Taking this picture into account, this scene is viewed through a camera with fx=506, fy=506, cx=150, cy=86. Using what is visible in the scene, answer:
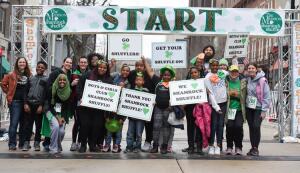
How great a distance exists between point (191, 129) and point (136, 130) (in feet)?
3.58

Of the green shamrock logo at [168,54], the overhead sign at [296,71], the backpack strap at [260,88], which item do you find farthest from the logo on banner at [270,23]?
the backpack strap at [260,88]

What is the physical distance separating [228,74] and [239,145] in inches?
55.8

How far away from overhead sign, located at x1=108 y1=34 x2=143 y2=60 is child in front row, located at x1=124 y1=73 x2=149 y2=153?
194 centimetres

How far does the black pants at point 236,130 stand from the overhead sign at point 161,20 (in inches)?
127

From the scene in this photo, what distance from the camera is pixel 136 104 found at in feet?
32.9

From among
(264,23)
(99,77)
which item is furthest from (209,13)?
(99,77)

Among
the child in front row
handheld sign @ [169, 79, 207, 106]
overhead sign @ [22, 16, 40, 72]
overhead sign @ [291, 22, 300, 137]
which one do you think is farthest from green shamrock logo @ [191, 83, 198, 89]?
overhead sign @ [22, 16, 40, 72]

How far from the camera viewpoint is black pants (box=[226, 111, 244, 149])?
992 centimetres

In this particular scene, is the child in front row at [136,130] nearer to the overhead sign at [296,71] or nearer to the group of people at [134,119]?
the group of people at [134,119]

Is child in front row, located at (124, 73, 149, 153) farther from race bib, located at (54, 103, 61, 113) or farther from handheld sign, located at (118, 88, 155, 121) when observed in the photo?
race bib, located at (54, 103, 61, 113)

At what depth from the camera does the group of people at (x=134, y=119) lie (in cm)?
984

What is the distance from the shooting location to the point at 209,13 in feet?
40.9

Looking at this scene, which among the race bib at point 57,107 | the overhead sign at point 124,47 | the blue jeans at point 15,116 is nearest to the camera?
the race bib at point 57,107

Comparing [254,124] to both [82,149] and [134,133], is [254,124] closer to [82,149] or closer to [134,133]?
[134,133]
